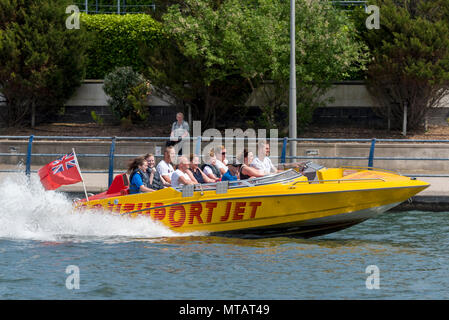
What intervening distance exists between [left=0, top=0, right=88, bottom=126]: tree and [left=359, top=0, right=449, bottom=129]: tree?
30.7 feet

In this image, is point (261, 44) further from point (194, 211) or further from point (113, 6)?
point (194, 211)

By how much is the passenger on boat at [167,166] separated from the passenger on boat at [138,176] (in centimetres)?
52

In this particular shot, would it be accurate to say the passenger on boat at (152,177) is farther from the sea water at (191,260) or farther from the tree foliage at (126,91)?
the tree foliage at (126,91)

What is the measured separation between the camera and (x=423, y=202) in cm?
1562

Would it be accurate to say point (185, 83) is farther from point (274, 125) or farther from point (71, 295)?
point (71, 295)

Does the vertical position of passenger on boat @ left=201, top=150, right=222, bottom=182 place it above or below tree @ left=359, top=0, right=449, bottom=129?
below

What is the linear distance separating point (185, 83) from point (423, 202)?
9.87 meters

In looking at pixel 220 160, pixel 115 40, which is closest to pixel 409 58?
pixel 115 40

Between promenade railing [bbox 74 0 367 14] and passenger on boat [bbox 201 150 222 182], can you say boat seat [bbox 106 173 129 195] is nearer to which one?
passenger on boat [bbox 201 150 222 182]

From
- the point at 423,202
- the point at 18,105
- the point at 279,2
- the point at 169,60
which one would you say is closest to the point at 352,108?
the point at 279,2

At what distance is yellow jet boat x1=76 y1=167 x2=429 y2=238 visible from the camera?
11.6 metres

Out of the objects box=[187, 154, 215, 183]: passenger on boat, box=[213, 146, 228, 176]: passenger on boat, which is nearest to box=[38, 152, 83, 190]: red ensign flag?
box=[187, 154, 215, 183]: passenger on boat

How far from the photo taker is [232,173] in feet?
40.2
